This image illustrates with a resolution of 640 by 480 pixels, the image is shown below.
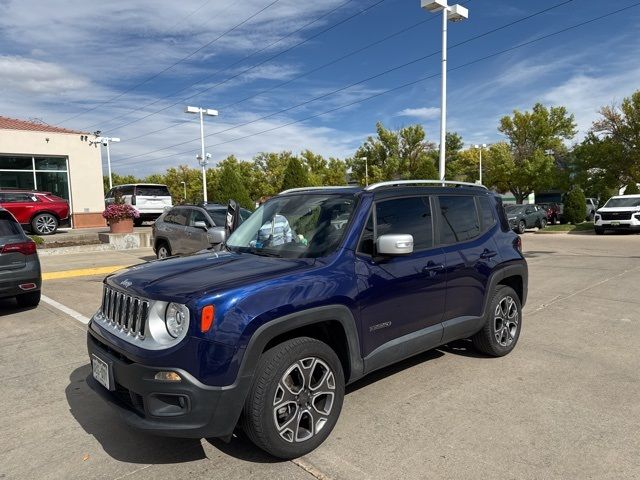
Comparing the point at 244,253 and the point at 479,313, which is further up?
the point at 244,253

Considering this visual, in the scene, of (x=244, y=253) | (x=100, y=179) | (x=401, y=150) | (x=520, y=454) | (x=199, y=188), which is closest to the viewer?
(x=520, y=454)

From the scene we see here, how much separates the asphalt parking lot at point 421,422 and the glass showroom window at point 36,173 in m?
18.6

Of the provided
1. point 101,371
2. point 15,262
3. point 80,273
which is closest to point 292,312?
point 101,371

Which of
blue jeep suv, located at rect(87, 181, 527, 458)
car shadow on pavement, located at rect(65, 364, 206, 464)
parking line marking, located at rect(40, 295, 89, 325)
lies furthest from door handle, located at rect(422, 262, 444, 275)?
parking line marking, located at rect(40, 295, 89, 325)

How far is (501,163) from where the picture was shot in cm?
4200

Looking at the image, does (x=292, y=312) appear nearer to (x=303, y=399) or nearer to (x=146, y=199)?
(x=303, y=399)

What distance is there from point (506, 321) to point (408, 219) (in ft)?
5.99

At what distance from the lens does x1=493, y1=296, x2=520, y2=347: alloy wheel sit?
472 cm

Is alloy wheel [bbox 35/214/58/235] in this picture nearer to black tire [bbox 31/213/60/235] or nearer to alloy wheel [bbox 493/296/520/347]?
black tire [bbox 31/213/60/235]

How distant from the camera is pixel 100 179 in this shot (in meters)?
23.2

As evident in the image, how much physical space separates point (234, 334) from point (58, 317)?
17.3ft

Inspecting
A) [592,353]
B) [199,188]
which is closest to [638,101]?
[592,353]

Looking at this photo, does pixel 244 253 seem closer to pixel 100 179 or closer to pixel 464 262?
pixel 464 262

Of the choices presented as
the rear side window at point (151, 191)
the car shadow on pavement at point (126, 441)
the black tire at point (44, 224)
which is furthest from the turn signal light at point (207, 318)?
the rear side window at point (151, 191)
